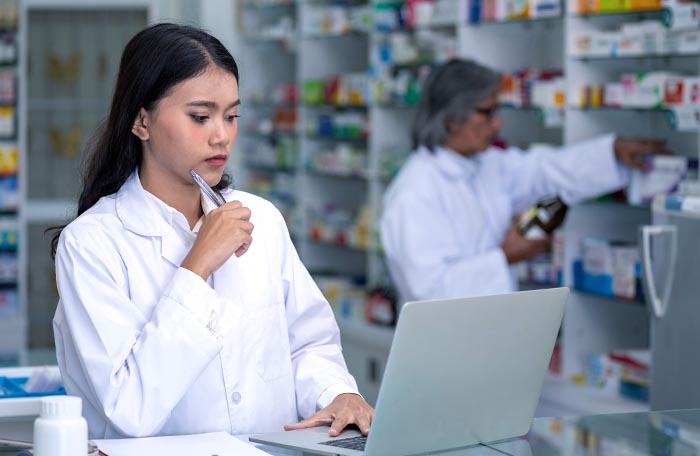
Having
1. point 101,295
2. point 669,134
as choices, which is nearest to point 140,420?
point 101,295

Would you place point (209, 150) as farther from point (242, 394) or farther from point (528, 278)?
point (528, 278)

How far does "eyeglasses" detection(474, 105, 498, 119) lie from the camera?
443cm

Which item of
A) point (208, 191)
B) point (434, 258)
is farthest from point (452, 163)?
point (208, 191)

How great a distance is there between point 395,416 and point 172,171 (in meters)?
0.79

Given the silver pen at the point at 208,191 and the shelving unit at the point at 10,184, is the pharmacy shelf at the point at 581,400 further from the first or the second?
the shelving unit at the point at 10,184

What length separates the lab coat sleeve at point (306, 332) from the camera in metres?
2.54

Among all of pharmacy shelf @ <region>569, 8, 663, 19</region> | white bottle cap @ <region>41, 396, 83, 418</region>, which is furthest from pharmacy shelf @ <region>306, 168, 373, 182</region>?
white bottle cap @ <region>41, 396, 83, 418</region>

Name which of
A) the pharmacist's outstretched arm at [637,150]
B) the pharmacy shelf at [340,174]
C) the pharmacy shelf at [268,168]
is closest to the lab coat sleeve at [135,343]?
the pharmacist's outstretched arm at [637,150]

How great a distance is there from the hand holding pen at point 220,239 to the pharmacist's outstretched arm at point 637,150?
2.37 meters

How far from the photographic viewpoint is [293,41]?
7.34 meters

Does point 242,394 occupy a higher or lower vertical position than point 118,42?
lower

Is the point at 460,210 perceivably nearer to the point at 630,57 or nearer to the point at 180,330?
the point at 630,57

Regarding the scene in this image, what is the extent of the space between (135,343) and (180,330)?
95 mm

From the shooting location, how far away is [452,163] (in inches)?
178
